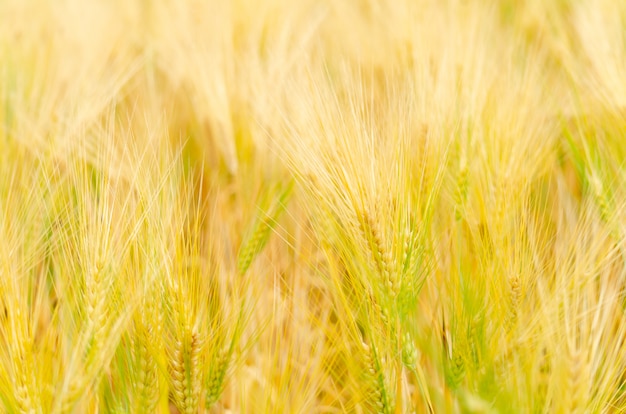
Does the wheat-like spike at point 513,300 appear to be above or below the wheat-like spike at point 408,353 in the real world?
above

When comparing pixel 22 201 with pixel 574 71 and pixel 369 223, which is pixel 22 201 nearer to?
Answer: pixel 369 223

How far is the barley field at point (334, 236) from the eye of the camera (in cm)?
71

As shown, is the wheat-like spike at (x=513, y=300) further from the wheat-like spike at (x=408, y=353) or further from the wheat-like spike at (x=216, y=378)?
the wheat-like spike at (x=216, y=378)

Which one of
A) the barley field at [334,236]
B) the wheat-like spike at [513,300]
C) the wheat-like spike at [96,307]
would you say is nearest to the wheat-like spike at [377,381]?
the barley field at [334,236]

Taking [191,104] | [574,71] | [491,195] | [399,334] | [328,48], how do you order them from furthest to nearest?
[328,48] < [191,104] < [574,71] < [491,195] < [399,334]

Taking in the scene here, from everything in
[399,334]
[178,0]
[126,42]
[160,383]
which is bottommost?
[160,383]

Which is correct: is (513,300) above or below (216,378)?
above

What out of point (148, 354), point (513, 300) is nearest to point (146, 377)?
point (148, 354)

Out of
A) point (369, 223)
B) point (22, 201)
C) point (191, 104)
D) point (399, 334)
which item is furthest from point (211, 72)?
point (399, 334)

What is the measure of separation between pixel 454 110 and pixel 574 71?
33 cm

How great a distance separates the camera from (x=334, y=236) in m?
0.75

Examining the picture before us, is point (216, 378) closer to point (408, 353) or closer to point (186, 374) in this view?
point (186, 374)

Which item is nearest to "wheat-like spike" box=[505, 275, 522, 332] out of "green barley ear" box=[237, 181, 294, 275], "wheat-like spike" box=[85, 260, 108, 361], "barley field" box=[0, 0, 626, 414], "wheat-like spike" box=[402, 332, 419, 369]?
"barley field" box=[0, 0, 626, 414]

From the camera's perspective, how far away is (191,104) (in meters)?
1.23
